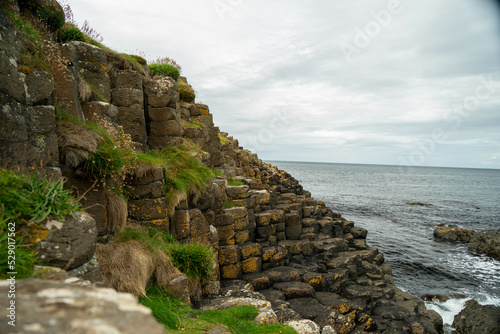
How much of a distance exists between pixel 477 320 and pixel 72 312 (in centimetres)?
1841

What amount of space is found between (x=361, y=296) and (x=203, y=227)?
7450 millimetres

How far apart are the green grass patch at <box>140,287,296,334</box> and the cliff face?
182 cm

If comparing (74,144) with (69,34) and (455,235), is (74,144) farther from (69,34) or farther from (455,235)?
(455,235)

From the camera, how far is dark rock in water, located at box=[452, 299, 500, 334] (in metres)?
13.5

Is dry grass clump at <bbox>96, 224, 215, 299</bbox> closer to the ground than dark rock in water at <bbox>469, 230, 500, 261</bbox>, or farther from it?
farther from it

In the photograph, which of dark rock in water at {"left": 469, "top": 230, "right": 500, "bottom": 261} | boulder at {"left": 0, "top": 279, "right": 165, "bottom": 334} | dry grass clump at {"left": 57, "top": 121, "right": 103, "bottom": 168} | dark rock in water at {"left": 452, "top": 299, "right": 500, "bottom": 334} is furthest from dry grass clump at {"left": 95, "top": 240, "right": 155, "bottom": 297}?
dark rock in water at {"left": 469, "top": 230, "right": 500, "bottom": 261}

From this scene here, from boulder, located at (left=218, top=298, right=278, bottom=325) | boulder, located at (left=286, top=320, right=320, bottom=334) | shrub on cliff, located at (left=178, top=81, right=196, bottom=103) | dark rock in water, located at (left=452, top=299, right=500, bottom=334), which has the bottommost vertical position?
dark rock in water, located at (left=452, top=299, right=500, bottom=334)

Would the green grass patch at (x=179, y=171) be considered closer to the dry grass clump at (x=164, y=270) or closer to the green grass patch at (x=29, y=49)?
the dry grass clump at (x=164, y=270)

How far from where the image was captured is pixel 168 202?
29.5 ft

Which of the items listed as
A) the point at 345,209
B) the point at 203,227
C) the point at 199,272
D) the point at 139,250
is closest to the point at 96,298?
the point at 139,250

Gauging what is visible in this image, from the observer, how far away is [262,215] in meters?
14.8

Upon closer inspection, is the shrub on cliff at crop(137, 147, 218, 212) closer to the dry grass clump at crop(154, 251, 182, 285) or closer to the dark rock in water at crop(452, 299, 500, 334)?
the dry grass clump at crop(154, 251, 182, 285)

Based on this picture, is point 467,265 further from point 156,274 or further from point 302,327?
point 156,274

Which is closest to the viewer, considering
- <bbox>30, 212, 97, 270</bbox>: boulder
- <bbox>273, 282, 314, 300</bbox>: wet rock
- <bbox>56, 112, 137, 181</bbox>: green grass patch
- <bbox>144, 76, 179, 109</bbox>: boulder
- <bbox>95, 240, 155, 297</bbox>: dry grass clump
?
<bbox>30, 212, 97, 270</bbox>: boulder
